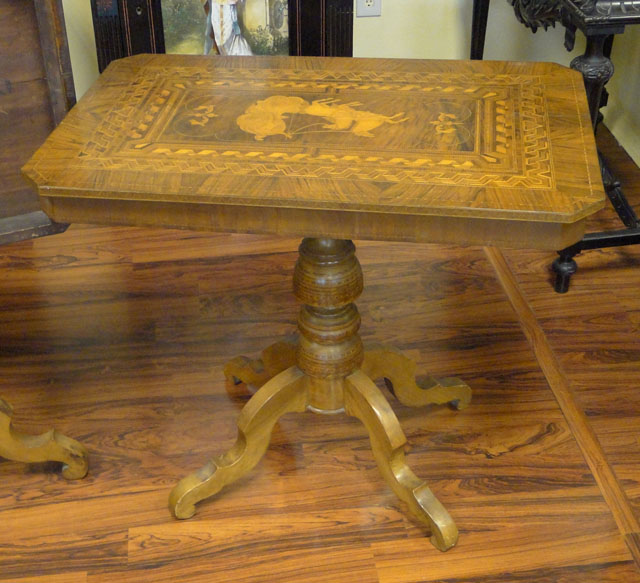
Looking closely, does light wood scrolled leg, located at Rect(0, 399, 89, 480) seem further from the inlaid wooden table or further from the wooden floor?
the inlaid wooden table

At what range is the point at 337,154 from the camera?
1.46 metres

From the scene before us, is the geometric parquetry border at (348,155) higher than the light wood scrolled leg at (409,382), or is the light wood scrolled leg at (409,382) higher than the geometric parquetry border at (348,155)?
the geometric parquetry border at (348,155)

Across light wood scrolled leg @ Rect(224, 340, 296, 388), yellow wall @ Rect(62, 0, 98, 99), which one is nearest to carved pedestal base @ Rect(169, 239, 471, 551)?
light wood scrolled leg @ Rect(224, 340, 296, 388)

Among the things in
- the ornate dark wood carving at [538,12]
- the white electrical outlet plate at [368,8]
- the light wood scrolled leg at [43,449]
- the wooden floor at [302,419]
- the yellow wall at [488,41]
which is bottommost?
the wooden floor at [302,419]

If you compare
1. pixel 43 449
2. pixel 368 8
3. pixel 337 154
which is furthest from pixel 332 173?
pixel 368 8

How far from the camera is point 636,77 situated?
3139mm

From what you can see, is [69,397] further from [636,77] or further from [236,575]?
[636,77]

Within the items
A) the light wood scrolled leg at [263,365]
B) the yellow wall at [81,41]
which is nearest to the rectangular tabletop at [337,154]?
the light wood scrolled leg at [263,365]

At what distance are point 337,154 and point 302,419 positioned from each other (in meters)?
0.77

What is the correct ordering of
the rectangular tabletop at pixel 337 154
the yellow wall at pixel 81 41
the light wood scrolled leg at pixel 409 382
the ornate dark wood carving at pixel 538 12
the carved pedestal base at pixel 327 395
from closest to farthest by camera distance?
the rectangular tabletop at pixel 337 154, the carved pedestal base at pixel 327 395, the light wood scrolled leg at pixel 409 382, the ornate dark wood carving at pixel 538 12, the yellow wall at pixel 81 41

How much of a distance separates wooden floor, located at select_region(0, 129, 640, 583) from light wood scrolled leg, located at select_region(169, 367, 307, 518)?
6 centimetres

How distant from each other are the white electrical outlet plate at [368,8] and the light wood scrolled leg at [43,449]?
190cm

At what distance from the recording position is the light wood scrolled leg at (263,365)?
1965 millimetres

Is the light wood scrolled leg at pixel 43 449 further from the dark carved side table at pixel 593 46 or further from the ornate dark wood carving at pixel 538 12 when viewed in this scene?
the ornate dark wood carving at pixel 538 12
